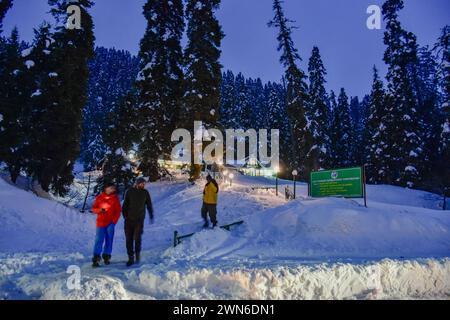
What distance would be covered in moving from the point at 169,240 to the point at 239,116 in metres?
42.6

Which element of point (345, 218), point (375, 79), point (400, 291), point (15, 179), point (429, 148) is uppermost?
point (375, 79)

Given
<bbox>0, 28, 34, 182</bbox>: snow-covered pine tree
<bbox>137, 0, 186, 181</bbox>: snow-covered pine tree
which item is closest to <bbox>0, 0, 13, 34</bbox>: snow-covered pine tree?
<bbox>0, 28, 34, 182</bbox>: snow-covered pine tree

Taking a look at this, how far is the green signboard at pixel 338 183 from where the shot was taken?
11.7m

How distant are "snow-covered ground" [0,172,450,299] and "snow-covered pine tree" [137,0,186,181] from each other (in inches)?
323

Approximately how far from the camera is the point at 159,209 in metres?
17.1

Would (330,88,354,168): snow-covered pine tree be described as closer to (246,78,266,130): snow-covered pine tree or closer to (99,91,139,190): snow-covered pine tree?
(246,78,266,130): snow-covered pine tree

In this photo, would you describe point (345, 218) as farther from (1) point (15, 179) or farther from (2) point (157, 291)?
(1) point (15, 179)

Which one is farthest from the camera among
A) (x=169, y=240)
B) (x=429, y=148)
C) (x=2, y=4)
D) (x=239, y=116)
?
(x=239, y=116)

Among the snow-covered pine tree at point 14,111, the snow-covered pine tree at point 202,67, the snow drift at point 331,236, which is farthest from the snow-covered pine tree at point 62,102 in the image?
the snow drift at point 331,236

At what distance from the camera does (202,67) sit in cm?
2217

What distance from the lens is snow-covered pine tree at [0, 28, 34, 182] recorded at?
53.6 feet

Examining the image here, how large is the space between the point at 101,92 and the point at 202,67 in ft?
193

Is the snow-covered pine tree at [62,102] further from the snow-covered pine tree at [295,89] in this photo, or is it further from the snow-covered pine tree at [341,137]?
the snow-covered pine tree at [341,137]
